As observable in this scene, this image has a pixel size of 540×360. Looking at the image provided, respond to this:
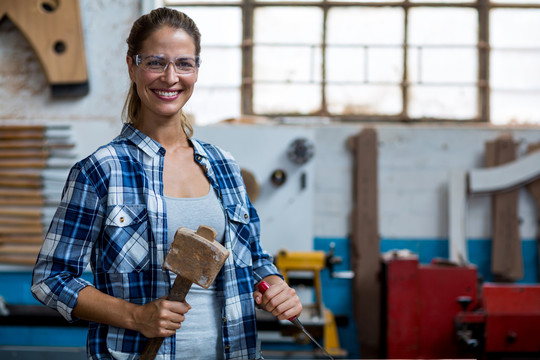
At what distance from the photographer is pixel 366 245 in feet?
10.0

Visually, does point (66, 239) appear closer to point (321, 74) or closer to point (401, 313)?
point (401, 313)

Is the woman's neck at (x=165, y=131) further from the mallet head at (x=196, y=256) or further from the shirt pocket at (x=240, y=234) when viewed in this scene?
the mallet head at (x=196, y=256)

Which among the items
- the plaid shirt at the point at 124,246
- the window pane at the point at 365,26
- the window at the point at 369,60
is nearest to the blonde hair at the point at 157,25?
the plaid shirt at the point at 124,246

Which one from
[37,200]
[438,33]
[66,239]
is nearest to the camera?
[66,239]

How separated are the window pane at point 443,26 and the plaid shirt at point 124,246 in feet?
8.81

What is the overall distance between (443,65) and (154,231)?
9.43ft

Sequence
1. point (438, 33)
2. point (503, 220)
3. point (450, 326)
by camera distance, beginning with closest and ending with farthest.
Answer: point (450, 326) < point (503, 220) < point (438, 33)

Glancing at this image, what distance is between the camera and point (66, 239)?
3.00 feet

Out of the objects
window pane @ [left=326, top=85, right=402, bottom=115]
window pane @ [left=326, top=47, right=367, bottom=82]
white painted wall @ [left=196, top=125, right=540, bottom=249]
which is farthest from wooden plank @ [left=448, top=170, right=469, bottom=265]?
window pane @ [left=326, top=47, right=367, bottom=82]

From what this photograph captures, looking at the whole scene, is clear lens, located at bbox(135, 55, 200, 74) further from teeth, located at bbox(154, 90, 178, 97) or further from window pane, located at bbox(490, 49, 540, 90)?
window pane, located at bbox(490, 49, 540, 90)

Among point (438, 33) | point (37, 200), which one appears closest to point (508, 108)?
point (438, 33)

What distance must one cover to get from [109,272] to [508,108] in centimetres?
313

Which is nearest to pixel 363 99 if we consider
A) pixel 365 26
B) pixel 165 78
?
pixel 365 26

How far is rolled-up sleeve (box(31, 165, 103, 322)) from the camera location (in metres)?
0.90
